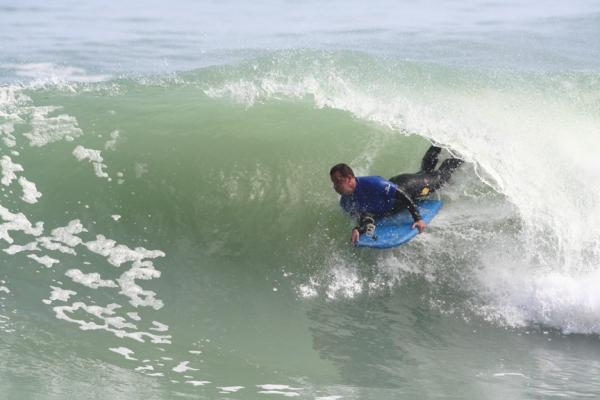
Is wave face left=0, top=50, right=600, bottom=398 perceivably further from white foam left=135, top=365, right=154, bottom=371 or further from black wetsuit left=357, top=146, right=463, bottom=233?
black wetsuit left=357, top=146, right=463, bottom=233

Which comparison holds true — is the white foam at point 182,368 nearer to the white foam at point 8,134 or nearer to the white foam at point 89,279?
the white foam at point 89,279

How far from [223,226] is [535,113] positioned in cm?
480

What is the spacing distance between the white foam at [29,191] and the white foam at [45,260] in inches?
41.4

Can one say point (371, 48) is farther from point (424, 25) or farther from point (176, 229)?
point (176, 229)

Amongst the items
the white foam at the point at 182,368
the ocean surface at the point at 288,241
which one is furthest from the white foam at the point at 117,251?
the white foam at the point at 182,368

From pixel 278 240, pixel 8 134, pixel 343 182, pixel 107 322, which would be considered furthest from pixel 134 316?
pixel 8 134

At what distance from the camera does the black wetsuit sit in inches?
250

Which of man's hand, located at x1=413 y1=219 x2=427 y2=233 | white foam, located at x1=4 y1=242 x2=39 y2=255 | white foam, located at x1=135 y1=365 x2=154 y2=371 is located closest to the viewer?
white foam, located at x1=135 y1=365 x2=154 y2=371

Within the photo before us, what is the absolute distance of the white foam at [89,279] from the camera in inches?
255

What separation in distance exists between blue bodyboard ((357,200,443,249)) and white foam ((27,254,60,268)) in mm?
2890

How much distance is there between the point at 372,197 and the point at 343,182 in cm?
45

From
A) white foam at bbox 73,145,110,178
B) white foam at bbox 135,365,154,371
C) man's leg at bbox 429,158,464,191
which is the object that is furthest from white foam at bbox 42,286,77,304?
man's leg at bbox 429,158,464,191

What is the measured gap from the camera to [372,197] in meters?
6.45

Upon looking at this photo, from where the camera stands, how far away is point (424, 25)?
20.7m
